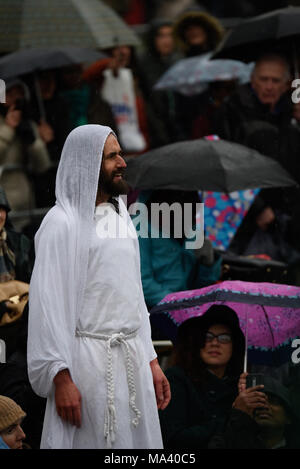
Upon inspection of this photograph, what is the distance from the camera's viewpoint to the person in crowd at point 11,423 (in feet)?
23.1

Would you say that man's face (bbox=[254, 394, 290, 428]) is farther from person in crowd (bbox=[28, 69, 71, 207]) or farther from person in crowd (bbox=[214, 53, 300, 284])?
person in crowd (bbox=[28, 69, 71, 207])

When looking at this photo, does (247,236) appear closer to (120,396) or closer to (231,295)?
(231,295)

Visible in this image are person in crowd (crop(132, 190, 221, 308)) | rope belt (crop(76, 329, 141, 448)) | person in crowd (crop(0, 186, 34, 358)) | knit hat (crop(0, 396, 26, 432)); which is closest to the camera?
rope belt (crop(76, 329, 141, 448))

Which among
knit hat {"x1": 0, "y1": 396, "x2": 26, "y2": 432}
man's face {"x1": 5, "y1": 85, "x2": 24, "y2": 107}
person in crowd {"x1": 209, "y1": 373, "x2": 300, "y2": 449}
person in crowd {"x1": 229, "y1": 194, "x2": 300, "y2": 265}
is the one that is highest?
man's face {"x1": 5, "y1": 85, "x2": 24, "y2": 107}

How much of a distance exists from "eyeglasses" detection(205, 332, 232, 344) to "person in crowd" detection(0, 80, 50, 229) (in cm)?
331

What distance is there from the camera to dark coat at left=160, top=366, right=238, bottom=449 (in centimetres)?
745

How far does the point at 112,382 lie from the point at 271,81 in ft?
16.3

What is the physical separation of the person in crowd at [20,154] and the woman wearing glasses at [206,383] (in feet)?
10.8

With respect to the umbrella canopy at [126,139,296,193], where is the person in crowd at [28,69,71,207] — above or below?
above

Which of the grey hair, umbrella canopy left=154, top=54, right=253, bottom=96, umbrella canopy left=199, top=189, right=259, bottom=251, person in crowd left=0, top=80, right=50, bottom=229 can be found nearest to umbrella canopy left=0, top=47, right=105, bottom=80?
A: person in crowd left=0, top=80, right=50, bottom=229

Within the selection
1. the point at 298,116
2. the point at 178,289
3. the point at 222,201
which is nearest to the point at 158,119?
the point at 298,116

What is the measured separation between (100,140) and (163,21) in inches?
313

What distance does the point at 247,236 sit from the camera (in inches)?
394

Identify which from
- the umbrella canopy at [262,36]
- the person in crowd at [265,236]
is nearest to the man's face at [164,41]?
the umbrella canopy at [262,36]
